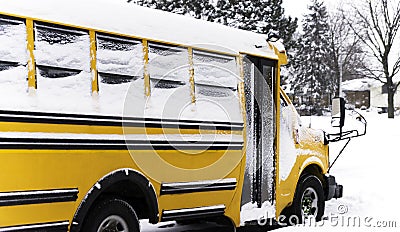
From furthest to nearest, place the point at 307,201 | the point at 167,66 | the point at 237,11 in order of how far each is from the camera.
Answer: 1. the point at 237,11
2. the point at 307,201
3. the point at 167,66

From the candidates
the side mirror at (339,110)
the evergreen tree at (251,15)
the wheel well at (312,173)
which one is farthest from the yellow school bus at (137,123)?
the evergreen tree at (251,15)

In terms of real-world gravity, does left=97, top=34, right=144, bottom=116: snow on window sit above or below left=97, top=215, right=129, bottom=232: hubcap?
above

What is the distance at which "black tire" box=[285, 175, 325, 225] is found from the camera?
30.3ft

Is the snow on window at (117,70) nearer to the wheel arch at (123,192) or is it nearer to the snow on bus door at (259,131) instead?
the wheel arch at (123,192)

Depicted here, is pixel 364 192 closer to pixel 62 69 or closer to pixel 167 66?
pixel 167 66

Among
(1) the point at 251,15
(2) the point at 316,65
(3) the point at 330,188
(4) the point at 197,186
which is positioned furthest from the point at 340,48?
(4) the point at 197,186

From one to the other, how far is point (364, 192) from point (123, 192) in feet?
23.9

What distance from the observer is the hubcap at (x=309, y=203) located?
31.2 ft

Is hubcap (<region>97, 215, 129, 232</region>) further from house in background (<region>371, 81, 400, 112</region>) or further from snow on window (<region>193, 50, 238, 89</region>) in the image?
house in background (<region>371, 81, 400, 112</region>)

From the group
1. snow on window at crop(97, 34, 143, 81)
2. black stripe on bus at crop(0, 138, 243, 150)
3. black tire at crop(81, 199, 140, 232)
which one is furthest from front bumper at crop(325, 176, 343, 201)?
snow on window at crop(97, 34, 143, 81)

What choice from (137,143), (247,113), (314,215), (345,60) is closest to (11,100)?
(137,143)

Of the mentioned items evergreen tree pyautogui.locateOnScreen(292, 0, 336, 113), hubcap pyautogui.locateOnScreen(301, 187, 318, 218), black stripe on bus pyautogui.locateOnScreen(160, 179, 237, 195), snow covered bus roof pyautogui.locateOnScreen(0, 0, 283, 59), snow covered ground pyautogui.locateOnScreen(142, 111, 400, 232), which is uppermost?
evergreen tree pyautogui.locateOnScreen(292, 0, 336, 113)

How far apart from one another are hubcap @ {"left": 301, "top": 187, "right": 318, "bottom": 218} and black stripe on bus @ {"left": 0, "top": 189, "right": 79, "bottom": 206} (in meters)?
4.79

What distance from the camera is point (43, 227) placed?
5.46 m
